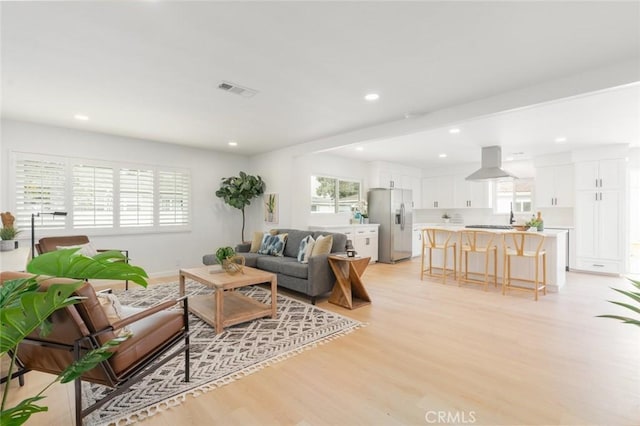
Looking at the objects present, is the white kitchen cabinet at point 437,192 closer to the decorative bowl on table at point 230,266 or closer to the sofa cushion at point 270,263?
the sofa cushion at point 270,263

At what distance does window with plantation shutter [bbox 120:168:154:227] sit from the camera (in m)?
5.24

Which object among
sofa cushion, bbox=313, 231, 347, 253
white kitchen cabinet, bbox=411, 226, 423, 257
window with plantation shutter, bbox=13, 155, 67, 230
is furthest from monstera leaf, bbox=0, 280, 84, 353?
white kitchen cabinet, bbox=411, 226, 423, 257

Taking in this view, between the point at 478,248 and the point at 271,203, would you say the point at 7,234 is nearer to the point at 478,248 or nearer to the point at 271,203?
the point at 271,203

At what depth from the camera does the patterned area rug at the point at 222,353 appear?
198 centimetres

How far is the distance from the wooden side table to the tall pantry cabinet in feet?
16.6

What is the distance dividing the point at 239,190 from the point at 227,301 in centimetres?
289

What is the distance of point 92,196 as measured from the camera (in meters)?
4.93

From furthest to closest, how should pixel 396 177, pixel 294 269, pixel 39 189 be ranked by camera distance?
pixel 396 177 < pixel 39 189 < pixel 294 269

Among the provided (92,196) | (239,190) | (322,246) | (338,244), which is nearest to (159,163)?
(92,196)

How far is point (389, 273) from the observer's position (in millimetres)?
6027

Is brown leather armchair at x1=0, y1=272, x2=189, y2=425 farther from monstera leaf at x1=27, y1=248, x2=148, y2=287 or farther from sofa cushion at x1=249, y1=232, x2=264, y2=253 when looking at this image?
sofa cushion at x1=249, y1=232, x2=264, y2=253

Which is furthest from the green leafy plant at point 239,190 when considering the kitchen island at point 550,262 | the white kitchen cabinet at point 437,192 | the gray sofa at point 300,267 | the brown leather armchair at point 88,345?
the white kitchen cabinet at point 437,192

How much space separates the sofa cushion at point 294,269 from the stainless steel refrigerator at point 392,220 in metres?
3.23

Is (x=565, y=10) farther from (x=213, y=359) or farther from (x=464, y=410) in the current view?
(x=213, y=359)
